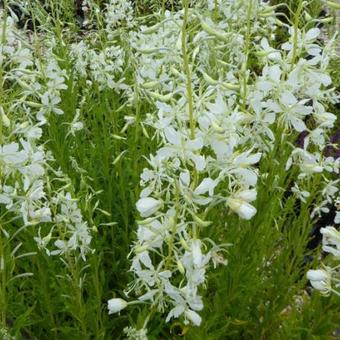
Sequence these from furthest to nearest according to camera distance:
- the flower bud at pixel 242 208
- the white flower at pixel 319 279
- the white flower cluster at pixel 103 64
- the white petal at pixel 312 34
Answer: the white flower cluster at pixel 103 64
the white petal at pixel 312 34
the white flower at pixel 319 279
the flower bud at pixel 242 208

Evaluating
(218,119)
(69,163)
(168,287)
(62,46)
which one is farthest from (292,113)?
(62,46)

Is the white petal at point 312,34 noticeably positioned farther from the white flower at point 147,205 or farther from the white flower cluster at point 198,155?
the white flower at point 147,205

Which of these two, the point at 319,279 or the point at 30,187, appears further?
the point at 30,187

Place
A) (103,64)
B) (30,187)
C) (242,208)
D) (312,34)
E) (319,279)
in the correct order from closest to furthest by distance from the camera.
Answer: (242,208) < (319,279) < (30,187) < (312,34) < (103,64)

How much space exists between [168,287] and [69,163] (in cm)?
173

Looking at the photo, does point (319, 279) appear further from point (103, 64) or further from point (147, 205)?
point (103, 64)

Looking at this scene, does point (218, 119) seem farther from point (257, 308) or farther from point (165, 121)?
point (257, 308)

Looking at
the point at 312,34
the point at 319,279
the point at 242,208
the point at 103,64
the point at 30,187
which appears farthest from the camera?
the point at 103,64

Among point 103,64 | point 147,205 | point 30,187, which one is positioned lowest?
point 103,64

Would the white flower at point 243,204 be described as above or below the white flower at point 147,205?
above

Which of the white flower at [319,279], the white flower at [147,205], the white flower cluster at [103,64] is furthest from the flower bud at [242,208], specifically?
the white flower cluster at [103,64]

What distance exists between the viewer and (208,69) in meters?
2.95

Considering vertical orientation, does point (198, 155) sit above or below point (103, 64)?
above

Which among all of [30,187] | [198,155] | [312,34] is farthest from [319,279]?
[30,187]
